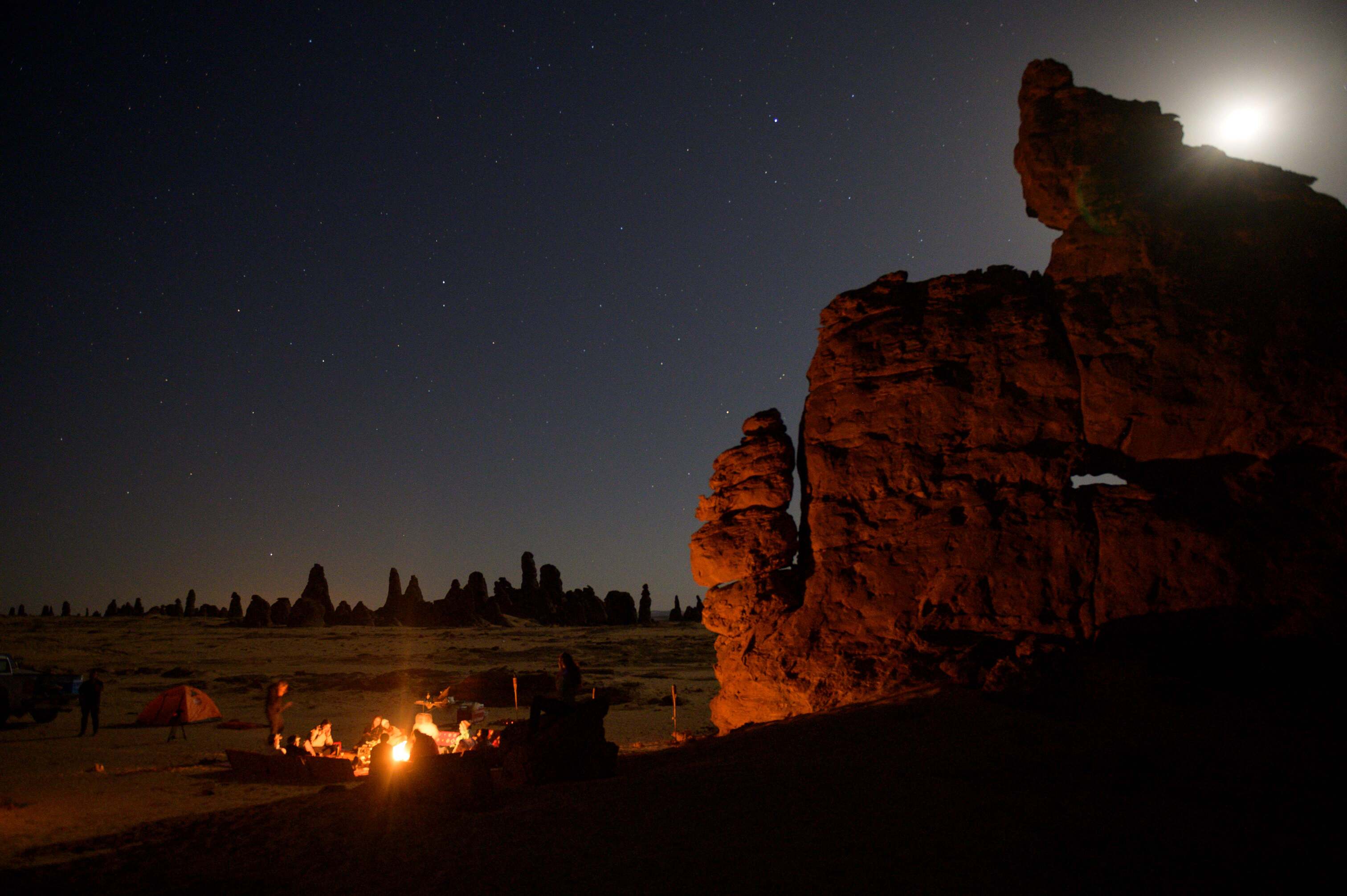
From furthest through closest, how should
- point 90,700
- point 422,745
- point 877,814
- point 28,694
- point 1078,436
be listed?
1. point 28,694
2. point 90,700
3. point 1078,436
4. point 422,745
5. point 877,814

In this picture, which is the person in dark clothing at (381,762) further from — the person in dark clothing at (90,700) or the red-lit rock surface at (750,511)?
the person in dark clothing at (90,700)

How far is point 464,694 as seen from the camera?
29.8 m

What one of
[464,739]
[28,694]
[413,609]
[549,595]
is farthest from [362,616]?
[464,739]

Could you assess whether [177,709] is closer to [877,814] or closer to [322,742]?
[322,742]

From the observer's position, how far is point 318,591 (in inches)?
3543

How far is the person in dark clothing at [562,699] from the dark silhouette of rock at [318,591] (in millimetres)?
88323

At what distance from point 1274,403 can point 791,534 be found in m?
9.06

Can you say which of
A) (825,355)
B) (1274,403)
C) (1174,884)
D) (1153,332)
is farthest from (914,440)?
(1174,884)

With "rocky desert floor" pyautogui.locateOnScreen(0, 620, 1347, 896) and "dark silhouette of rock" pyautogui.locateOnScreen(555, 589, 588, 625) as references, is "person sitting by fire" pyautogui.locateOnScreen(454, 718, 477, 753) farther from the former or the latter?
"dark silhouette of rock" pyautogui.locateOnScreen(555, 589, 588, 625)

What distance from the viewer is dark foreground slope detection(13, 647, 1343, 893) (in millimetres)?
5887

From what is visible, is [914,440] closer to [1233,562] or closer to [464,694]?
[1233,562]

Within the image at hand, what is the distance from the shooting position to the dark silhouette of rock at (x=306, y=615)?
81.8 m

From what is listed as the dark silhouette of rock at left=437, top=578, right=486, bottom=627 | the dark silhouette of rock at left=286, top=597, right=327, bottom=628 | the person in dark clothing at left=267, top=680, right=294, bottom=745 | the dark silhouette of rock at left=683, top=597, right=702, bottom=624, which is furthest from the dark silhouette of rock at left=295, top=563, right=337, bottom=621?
the person in dark clothing at left=267, top=680, right=294, bottom=745

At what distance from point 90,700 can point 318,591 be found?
75874mm
